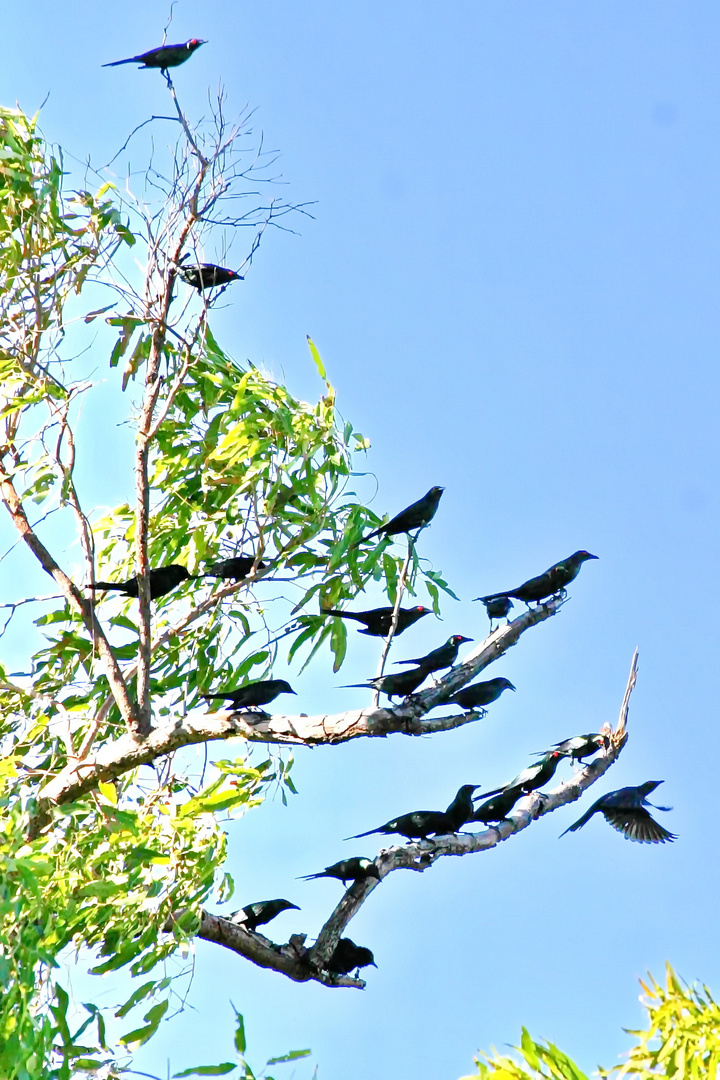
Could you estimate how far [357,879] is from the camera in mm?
4031

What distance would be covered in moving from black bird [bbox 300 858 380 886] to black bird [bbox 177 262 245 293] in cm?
200

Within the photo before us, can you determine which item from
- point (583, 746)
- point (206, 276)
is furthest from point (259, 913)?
point (206, 276)

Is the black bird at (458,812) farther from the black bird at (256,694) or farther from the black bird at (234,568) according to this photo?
the black bird at (234,568)

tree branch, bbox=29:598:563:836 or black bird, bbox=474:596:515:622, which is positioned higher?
black bird, bbox=474:596:515:622

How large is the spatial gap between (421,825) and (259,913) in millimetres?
679

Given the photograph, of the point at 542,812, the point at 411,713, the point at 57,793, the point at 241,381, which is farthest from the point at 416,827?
the point at 241,381

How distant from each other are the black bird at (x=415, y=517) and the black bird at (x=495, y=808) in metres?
1.06

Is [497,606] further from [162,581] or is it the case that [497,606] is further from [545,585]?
[162,581]

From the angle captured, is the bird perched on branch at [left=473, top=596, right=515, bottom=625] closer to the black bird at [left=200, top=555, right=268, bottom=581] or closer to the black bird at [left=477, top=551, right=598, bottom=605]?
the black bird at [left=477, top=551, right=598, bottom=605]

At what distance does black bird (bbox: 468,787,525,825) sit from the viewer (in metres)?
4.42

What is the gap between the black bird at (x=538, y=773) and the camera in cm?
465

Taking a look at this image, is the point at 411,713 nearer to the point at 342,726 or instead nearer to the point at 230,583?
the point at 342,726

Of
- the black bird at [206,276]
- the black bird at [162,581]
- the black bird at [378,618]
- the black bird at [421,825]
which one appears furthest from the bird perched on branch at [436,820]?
the black bird at [206,276]

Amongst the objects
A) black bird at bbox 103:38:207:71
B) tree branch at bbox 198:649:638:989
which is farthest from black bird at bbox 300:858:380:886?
black bird at bbox 103:38:207:71
